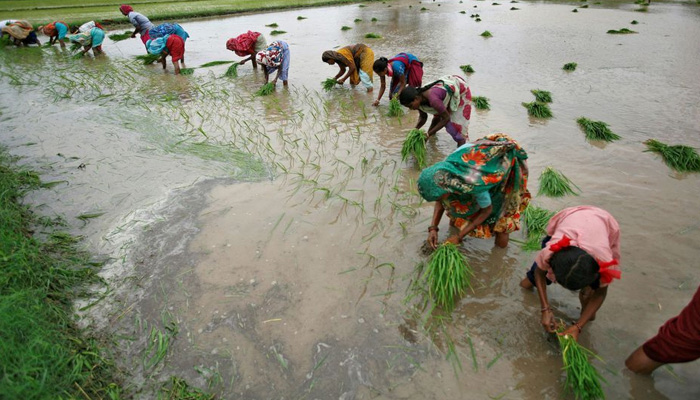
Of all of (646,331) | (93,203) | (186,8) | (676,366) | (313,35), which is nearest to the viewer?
(676,366)

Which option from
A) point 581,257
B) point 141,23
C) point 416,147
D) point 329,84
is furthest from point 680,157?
point 141,23

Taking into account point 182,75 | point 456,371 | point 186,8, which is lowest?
point 456,371

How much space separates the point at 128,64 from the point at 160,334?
881cm

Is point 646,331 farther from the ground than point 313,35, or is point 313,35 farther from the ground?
point 313,35

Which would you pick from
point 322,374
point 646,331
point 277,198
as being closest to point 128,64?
point 277,198

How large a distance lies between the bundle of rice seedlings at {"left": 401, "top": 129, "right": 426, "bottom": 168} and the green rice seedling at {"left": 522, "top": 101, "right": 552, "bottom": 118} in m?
2.20

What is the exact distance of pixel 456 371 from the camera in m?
2.15

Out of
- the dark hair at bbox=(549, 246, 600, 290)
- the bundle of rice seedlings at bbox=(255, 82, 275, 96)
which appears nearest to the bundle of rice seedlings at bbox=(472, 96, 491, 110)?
the bundle of rice seedlings at bbox=(255, 82, 275, 96)

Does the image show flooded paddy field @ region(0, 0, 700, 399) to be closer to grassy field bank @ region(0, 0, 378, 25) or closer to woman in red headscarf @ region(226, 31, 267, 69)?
woman in red headscarf @ region(226, 31, 267, 69)

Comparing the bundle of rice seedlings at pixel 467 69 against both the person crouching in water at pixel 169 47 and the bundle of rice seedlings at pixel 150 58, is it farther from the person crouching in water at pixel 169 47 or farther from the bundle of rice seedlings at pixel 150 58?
the bundle of rice seedlings at pixel 150 58

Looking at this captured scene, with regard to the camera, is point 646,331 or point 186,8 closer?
point 646,331

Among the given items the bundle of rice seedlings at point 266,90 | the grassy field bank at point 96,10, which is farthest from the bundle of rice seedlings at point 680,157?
the grassy field bank at point 96,10

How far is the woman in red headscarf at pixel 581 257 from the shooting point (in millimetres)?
1819

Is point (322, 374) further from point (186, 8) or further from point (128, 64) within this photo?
point (186, 8)
